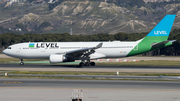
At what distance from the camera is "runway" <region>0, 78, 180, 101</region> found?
758 inches

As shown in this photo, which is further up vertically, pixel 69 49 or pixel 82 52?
pixel 69 49

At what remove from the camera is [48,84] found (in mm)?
25703

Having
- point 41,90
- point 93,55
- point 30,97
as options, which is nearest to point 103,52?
point 93,55

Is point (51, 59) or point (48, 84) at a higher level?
point (51, 59)

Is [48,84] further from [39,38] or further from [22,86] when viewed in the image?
[39,38]

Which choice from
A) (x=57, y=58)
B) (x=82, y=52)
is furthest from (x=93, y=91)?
(x=82, y=52)

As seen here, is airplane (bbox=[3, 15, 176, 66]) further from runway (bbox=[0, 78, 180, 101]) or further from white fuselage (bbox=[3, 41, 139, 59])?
runway (bbox=[0, 78, 180, 101])

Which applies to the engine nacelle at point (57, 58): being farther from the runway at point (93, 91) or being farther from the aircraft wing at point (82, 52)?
the runway at point (93, 91)

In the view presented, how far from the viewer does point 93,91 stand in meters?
22.1

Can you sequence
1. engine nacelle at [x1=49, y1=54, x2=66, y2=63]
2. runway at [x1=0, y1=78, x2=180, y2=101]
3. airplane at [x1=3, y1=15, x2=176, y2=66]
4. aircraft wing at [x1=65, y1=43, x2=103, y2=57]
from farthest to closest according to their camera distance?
airplane at [x1=3, y1=15, x2=176, y2=66] < aircraft wing at [x1=65, y1=43, x2=103, y2=57] < engine nacelle at [x1=49, y1=54, x2=66, y2=63] < runway at [x1=0, y1=78, x2=180, y2=101]

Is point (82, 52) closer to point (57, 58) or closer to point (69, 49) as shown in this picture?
point (69, 49)

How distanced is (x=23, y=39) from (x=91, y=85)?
103m

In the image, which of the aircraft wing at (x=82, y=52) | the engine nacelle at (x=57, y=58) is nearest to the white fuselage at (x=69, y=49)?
the aircraft wing at (x=82, y=52)

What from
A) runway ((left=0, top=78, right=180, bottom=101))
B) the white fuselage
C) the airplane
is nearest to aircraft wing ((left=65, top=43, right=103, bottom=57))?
the airplane
